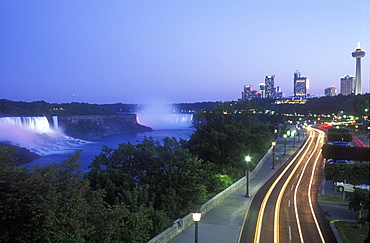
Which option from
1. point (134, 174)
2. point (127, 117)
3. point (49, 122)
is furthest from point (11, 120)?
point (134, 174)

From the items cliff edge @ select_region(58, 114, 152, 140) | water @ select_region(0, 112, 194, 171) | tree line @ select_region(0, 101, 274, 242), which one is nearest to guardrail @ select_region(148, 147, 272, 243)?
tree line @ select_region(0, 101, 274, 242)

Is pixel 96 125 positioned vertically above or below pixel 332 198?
below

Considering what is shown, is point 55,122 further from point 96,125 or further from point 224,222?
point 224,222

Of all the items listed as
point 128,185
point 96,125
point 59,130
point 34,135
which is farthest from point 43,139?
point 128,185

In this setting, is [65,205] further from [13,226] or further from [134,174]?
[134,174]

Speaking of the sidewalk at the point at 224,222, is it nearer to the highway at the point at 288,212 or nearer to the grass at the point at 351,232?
the highway at the point at 288,212

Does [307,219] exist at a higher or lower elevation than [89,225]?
lower
